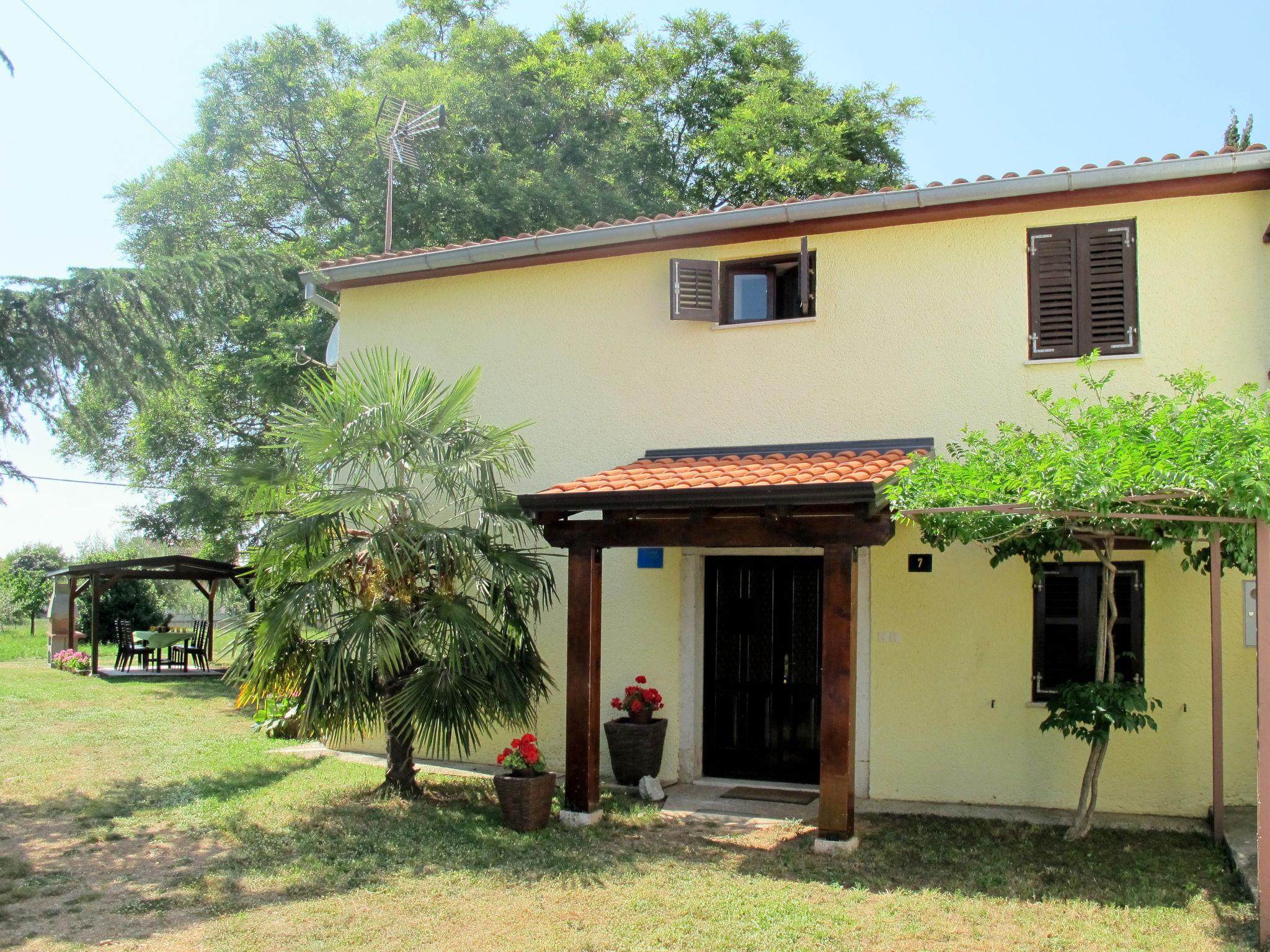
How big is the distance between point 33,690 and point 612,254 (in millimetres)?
12928

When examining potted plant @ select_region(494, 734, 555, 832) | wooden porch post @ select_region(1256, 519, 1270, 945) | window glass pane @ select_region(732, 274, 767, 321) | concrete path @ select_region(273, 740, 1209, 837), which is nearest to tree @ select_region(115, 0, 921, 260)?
window glass pane @ select_region(732, 274, 767, 321)

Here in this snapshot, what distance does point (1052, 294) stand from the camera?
9188 mm

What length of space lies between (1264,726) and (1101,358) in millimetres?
4080

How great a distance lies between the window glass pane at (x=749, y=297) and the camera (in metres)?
10.3

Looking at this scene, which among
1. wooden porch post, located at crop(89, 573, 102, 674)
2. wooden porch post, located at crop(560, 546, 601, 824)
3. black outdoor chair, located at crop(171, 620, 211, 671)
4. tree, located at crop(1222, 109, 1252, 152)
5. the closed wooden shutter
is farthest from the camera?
black outdoor chair, located at crop(171, 620, 211, 671)

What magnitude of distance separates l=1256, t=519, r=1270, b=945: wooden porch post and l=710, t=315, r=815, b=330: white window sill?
4805 mm

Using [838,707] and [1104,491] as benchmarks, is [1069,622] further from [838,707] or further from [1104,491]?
[1104,491]

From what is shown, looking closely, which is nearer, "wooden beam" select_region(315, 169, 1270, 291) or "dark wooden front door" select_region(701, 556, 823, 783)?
"wooden beam" select_region(315, 169, 1270, 291)

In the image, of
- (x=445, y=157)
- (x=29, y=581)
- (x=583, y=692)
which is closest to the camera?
(x=583, y=692)

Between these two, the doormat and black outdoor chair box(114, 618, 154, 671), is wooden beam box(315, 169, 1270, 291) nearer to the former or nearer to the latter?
the doormat

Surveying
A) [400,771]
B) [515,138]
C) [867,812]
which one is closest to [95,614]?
[515,138]

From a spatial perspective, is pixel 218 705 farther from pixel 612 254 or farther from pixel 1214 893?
pixel 1214 893

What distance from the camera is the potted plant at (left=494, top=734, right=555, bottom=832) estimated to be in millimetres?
8164

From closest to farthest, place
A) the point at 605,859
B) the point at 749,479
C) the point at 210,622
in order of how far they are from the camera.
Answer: the point at 605,859
the point at 749,479
the point at 210,622
